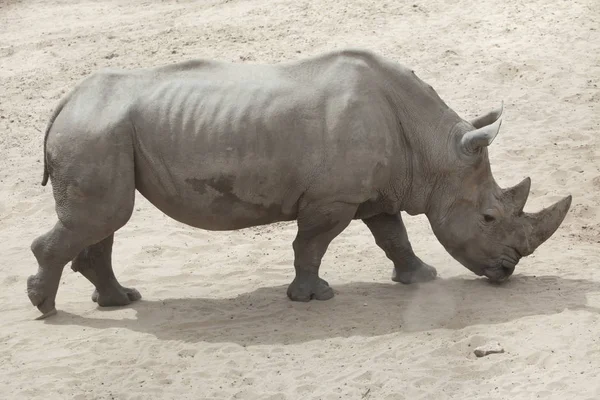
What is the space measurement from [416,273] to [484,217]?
81 cm

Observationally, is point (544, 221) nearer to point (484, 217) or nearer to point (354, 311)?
point (484, 217)

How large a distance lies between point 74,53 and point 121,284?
717 cm

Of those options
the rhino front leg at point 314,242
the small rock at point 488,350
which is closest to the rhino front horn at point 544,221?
the rhino front leg at point 314,242

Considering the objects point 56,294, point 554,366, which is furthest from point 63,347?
point 554,366

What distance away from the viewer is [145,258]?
1078 centimetres

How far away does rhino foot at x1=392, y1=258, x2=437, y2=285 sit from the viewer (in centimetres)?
951

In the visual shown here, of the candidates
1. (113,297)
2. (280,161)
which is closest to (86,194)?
(113,297)

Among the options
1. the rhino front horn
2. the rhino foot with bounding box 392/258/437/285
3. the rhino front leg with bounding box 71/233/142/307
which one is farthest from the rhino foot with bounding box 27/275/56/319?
the rhino front horn

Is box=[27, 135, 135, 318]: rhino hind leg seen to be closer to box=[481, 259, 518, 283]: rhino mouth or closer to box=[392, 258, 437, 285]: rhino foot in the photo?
box=[392, 258, 437, 285]: rhino foot

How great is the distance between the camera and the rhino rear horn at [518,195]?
9.09m

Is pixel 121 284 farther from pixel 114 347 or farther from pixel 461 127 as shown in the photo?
pixel 461 127

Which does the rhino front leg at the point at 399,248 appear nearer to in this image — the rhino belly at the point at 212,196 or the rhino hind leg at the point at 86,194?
the rhino belly at the point at 212,196

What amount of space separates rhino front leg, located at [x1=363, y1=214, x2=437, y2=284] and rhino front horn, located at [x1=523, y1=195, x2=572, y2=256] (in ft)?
2.90

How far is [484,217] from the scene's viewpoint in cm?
911
